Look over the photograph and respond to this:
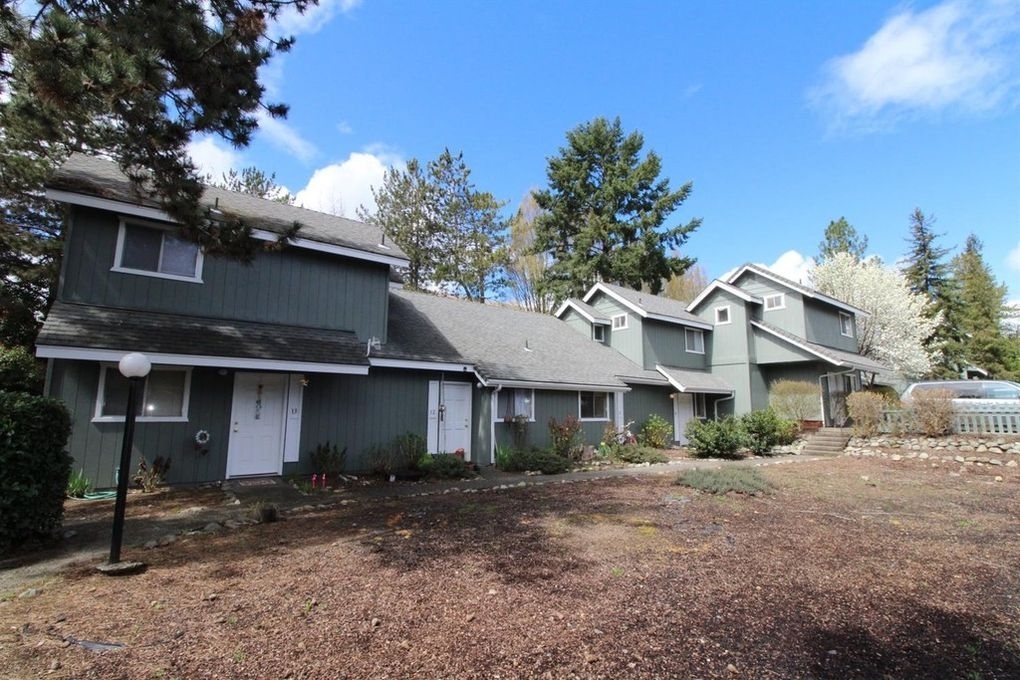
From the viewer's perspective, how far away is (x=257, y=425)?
34.7 feet

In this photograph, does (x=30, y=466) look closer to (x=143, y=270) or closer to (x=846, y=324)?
(x=143, y=270)

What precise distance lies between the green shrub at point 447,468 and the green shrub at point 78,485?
6134 mm

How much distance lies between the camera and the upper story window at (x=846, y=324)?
920 inches

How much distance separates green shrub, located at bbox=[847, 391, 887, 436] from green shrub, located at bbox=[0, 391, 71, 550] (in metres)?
20.2

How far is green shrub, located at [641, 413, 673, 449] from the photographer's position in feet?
58.3

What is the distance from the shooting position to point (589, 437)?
16.4m

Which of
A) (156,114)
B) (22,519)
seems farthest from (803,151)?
(22,519)

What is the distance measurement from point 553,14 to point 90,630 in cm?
1329

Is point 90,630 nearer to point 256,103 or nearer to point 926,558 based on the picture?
point 256,103

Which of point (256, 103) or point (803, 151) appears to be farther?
point (803, 151)

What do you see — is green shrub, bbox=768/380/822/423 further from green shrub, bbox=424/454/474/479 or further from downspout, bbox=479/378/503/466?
green shrub, bbox=424/454/474/479

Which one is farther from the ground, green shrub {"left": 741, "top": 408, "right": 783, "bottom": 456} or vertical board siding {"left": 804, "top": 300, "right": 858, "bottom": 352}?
vertical board siding {"left": 804, "top": 300, "right": 858, "bottom": 352}

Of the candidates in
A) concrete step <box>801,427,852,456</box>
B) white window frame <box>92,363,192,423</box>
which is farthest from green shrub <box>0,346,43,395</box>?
concrete step <box>801,427,852,456</box>

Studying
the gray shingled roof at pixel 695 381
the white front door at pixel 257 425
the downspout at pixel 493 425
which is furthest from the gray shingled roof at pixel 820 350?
the white front door at pixel 257 425
